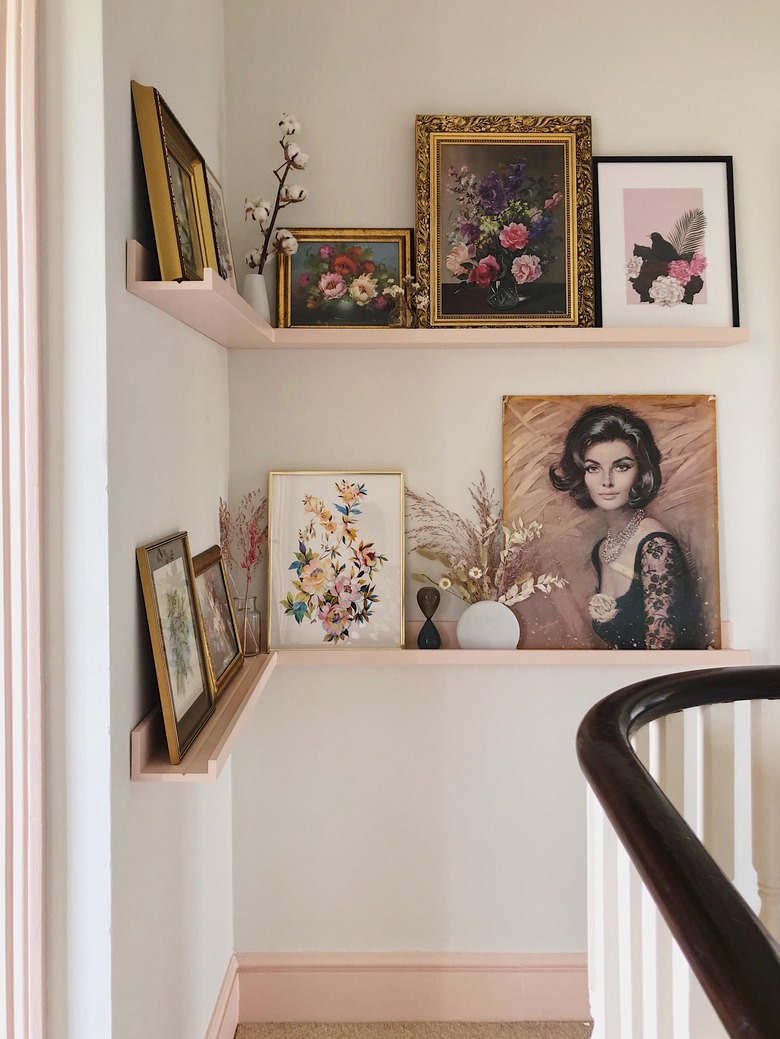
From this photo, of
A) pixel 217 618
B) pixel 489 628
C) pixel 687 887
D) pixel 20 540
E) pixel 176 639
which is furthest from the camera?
pixel 489 628

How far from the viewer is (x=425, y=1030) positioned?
2.21 meters

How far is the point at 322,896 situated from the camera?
227 cm

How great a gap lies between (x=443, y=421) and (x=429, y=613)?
0.49 m

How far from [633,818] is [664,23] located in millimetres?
2089

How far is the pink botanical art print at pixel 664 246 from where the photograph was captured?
220 centimetres

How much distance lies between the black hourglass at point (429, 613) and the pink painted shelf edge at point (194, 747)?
611mm

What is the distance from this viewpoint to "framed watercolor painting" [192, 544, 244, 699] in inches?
66.2

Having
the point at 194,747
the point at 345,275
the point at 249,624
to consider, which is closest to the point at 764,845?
the point at 194,747

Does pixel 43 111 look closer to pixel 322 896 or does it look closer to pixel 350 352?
pixel 350 352

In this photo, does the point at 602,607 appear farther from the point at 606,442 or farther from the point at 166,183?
the point at 166,183

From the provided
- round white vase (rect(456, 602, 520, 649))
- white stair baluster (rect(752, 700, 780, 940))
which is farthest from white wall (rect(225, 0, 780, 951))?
white stair baluster (rect(752, 700, 780, 940))

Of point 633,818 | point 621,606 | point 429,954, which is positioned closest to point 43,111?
point 633,818

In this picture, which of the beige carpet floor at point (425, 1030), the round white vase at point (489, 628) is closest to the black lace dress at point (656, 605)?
the round white vase at point (489, 628)

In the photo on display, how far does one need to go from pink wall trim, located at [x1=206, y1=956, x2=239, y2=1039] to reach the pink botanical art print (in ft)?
6.42
